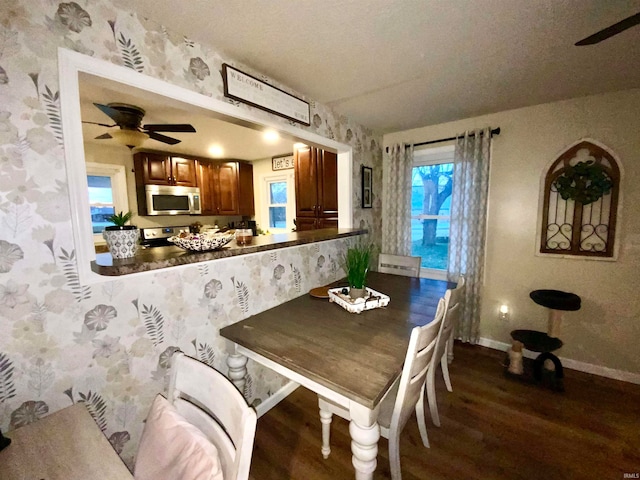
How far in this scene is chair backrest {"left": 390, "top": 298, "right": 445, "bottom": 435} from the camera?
102cm

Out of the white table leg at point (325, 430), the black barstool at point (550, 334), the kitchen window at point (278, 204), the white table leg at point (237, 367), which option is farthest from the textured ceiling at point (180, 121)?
the black barstool at point (550, 334)

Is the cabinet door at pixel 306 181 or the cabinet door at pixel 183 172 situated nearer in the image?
the cabinet door at pixel 306 181

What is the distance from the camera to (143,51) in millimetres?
1152

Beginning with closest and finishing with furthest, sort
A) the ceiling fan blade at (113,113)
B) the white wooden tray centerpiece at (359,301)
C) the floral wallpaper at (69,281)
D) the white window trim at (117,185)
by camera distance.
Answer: the floral wallpaper at (69,281) < the white wooden tray centerpiece at (359,301) < the ceiling fan blade at (113,113) < the white window trim at (117,185)

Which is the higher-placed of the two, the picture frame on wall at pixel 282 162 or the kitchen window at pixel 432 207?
the picture frame on wall at pixel 282 162

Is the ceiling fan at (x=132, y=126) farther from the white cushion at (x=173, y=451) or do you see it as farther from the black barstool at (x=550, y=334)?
the black barstool at (x=550, y=334)

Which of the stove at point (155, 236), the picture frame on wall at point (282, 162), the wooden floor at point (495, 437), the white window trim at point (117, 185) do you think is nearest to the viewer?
the wooden floor at point (495, 437)

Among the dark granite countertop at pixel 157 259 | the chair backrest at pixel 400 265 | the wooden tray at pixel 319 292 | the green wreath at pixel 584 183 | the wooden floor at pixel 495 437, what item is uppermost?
the green wreath at pixel 584 183

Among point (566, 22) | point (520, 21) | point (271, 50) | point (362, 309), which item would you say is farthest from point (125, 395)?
point (566, 22)

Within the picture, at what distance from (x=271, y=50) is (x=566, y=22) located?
4.73 ft

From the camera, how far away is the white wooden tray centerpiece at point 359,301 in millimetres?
1595

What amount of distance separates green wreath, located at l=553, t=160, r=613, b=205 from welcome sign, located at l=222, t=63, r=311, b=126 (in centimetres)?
219

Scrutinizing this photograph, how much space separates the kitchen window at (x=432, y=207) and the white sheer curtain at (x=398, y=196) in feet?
0.34

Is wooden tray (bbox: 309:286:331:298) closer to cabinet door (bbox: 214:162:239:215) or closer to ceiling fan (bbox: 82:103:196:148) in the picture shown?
ceiling fan (bbox: 82:103:196:148)
